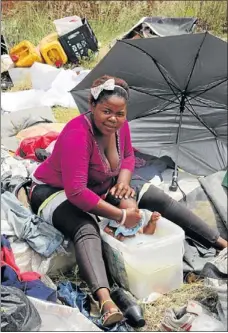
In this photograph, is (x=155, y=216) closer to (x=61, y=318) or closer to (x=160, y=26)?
(x=61, y=318)

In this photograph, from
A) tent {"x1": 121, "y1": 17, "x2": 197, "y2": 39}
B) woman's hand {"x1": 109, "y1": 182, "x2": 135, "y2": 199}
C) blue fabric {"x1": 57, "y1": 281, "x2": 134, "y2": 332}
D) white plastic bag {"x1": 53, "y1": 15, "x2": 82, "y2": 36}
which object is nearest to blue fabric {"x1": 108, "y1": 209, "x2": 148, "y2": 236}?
woman's hand {"x1": 109, "y1": 182, "x2": 135, "y2": 199}

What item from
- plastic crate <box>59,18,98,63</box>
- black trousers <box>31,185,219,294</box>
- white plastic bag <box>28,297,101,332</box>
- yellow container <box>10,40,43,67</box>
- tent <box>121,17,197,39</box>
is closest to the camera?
white plastic bag <box>28,297,101,332</box>

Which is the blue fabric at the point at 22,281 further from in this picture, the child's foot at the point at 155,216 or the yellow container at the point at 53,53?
the yellow container at the point at 53,53

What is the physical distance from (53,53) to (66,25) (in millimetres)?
387

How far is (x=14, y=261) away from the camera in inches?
103

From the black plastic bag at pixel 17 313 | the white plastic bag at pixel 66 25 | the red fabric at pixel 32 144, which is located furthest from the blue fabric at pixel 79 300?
the white plastic bag at pixel 66 25

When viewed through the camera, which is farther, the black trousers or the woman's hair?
the woman's hair

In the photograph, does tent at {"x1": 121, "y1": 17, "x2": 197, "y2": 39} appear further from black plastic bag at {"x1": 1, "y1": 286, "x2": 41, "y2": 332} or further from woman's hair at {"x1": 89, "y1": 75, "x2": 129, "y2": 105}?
black plastic bag at {"x1": 1, "y1": 286, "x2": 41, "y2": 332}

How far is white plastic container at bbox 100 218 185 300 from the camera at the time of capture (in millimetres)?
2568

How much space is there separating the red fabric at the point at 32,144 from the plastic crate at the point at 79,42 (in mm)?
2305

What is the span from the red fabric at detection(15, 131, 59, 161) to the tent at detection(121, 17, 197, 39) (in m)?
2.77

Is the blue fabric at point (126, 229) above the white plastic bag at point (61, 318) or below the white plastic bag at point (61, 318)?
above

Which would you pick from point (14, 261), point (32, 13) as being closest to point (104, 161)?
point (14, 261)

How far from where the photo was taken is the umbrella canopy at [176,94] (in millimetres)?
3406
